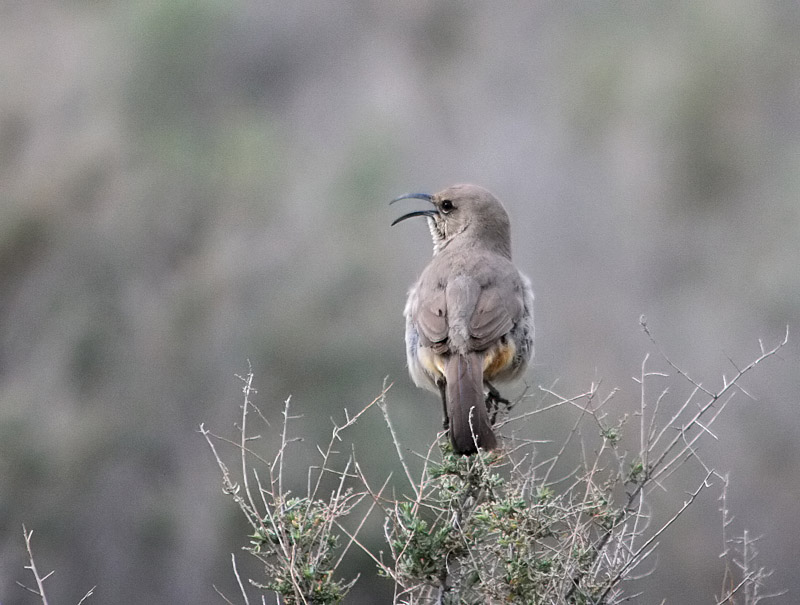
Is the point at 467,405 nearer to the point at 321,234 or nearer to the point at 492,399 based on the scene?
the point at 492,399

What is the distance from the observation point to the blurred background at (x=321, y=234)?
1046cm

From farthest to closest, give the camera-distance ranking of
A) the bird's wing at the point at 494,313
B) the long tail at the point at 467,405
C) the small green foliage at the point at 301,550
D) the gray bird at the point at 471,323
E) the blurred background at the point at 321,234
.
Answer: the blurred background at the point at 321,234, the bird's wing at the point at 494,313, the gray bird at the point at 471,323, the long tail at the point at 467,405, the small green foliage at the point at 301,550

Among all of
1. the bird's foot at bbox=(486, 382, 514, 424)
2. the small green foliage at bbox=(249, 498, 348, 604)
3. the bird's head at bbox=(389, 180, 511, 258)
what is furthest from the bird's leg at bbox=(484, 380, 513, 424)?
the small green foliage at bbox=(249, 498, 348, 604)

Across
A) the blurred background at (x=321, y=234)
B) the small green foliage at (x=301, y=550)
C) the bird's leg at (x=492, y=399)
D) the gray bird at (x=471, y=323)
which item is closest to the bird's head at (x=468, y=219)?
the gray bird at (x=471, y=323)

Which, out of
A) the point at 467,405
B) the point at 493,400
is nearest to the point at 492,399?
the point at 493,400

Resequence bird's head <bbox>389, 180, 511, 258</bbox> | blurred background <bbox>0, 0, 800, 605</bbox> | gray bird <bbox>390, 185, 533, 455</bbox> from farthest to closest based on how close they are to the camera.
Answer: blurred background <bbox>0, 0, 800, 605</bbox>
bird's head <bbox>389, 180, 511, 258</bbox>
gray bird <bbox>390, 185, 533, 455</bbox>

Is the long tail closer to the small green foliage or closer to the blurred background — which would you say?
the small green foliage

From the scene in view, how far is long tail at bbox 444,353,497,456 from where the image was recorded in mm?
4676

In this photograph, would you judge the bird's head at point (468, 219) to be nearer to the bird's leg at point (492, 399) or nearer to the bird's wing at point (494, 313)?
the bird's wing at point (494, 313)

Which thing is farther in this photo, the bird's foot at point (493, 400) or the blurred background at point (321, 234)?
the blurred background at point (321, 234)

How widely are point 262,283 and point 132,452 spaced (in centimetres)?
230

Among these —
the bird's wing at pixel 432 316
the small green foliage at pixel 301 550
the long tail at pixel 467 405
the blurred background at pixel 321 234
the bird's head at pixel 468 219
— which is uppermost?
the blurred background at pixel 321 234

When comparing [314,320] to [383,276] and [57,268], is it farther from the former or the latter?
[57,268]

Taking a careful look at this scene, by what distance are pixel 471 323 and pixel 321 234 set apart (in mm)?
7227
